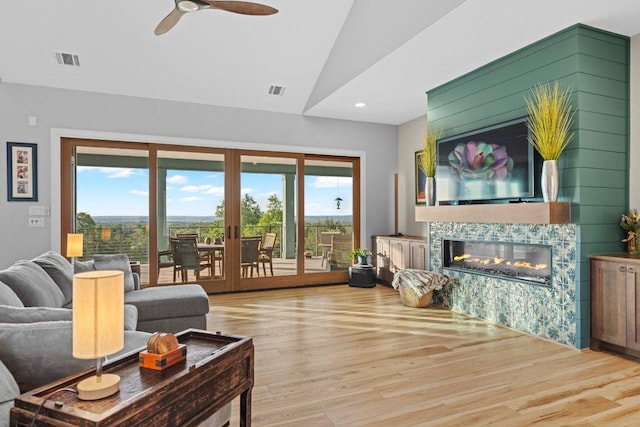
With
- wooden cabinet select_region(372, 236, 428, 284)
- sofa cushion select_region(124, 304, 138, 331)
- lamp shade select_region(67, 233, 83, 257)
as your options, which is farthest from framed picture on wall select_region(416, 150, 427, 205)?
lamp shade select_region(67, 233, 83, 257)

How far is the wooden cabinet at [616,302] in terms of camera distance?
3297 mm

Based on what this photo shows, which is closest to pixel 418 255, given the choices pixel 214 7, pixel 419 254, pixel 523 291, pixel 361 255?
pixel 419 254

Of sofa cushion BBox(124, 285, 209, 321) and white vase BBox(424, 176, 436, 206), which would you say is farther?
Result: white vase BBox(424, 176, 436, 206)

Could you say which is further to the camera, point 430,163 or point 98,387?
point 430,163

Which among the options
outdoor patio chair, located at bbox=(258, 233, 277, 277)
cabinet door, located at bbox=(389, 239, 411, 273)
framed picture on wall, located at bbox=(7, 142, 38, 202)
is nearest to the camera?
framed picture on wall, located at bbox=(7, 142, 38, 202)

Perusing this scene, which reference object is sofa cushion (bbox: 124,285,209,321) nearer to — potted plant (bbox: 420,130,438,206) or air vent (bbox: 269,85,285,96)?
potted plant (bbox: 420,130,438,206)

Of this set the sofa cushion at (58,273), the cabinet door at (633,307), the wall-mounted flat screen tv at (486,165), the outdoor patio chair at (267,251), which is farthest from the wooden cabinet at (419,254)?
the sofa cushion at (58,273)

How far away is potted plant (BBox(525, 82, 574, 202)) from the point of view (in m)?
3.58

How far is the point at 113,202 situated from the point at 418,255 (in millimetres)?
4383

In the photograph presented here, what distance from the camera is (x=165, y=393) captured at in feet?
4.66

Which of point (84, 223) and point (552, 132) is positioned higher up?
point (552, 132)

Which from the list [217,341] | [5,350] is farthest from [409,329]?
[5,350]

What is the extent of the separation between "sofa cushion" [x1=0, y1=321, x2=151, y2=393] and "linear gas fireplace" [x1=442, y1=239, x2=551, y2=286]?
3648 millimetres

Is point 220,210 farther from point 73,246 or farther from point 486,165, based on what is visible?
point 486,165
